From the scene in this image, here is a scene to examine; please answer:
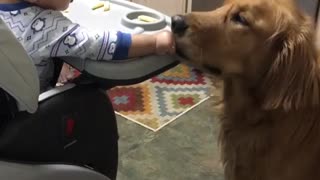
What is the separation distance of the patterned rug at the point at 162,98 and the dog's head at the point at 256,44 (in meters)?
0.88

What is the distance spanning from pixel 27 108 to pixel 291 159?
0.64 metres

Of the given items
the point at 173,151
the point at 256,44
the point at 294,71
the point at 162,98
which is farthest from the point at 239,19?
the point at 162,98

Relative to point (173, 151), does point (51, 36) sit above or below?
above

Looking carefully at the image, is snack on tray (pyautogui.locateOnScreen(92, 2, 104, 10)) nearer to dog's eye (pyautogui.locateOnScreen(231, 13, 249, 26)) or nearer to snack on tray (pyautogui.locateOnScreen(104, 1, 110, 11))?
snack on tray (pyautogui.locateOnScreen(104, 1, 110, 11))

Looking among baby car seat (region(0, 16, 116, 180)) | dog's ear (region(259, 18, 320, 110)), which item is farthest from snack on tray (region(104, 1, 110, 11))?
dog's ear (region(259, 18, 320, 110))

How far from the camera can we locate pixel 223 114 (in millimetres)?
1372

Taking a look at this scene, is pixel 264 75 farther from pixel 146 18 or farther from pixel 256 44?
pixel 146 18

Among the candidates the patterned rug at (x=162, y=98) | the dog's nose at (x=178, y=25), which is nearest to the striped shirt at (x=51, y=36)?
the dog's nose at (x=178, y=25)

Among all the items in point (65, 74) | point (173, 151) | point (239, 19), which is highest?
point (239, 19)

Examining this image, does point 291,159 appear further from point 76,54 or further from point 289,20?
point 76,54

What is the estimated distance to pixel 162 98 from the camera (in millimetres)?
2238

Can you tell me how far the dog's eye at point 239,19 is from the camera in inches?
45.9

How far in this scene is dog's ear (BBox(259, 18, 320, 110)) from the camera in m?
1.11

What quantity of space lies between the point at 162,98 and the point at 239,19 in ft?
3.57
